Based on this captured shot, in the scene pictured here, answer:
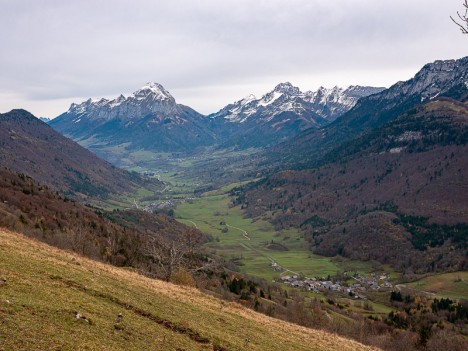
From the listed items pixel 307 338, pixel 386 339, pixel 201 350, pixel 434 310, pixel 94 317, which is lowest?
pixel 434 310

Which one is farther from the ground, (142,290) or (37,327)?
(37,327)

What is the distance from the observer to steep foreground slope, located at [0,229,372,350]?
24.8 m

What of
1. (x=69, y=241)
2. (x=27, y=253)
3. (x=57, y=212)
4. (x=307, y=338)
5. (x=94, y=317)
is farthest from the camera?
(x=57, y=212)

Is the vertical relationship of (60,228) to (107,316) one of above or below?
below

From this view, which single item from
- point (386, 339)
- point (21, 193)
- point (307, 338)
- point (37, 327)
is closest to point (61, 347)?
point (37, 327)

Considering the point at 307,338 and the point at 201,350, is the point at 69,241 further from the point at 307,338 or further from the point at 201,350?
the point at 201,350

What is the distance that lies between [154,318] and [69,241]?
2522 inches

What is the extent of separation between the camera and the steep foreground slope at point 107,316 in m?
24.8

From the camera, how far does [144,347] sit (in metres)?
27.2

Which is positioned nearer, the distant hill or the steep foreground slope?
the steep foreground slope

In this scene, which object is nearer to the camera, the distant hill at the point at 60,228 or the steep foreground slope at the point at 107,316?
the steep foreground slope at the point at 107,316

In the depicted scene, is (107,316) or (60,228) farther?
(60,228)

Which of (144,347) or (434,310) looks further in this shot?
(434,310)

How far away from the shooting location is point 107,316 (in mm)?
30984
